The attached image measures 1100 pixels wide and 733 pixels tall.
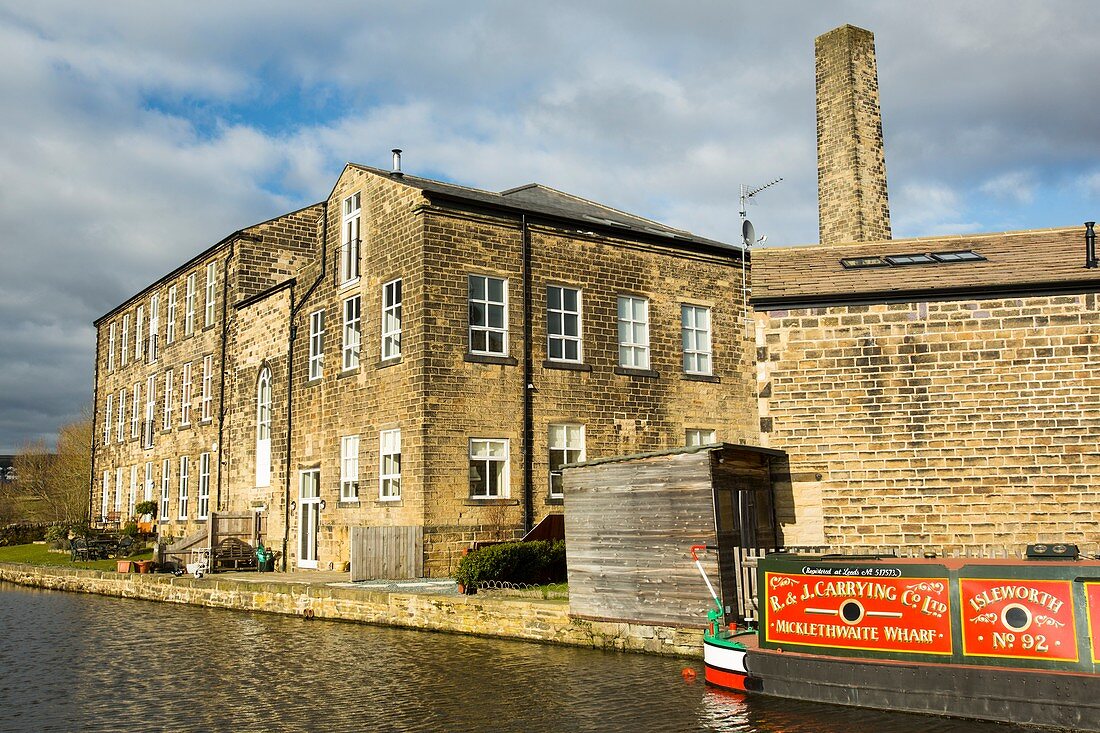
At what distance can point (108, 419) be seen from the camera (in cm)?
4388

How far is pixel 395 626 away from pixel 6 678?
6305 millimetres

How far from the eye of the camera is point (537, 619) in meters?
16.0

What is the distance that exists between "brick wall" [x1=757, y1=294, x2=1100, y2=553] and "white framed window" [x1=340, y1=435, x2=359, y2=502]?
10.9 meters

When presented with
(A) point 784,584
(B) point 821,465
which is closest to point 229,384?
(B) point 821,465

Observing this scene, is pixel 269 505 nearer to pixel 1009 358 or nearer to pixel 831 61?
pixel 1009 358

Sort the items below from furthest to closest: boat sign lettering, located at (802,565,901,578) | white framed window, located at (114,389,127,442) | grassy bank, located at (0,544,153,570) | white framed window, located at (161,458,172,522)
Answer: white framed window, located at (114,389,127,442) < white framed window, located at (161,458,172,522) < grassy bank, located at (0,544,153,570) < boat sign lettering, located at (802,565,901,578)

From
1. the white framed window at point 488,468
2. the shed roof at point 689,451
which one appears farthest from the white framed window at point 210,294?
the shed roof at point 689,451

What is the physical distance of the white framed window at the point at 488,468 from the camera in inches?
860

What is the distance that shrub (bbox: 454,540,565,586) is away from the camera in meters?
18.2

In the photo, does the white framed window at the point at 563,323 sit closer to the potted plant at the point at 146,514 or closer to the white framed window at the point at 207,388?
the white framed window at the point at 207,388

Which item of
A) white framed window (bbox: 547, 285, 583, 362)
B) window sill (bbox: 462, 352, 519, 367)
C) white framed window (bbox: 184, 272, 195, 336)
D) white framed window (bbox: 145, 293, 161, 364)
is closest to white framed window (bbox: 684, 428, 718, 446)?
white framed window (bbox: 547, 285, 583, 362)

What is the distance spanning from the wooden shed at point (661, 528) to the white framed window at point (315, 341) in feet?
38.9

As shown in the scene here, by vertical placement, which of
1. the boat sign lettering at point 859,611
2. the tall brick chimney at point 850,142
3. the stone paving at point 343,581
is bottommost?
the stone paving at point 343,581

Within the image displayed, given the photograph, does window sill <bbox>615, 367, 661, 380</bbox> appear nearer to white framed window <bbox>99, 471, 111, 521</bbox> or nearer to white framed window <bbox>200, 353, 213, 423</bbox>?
white framed window <bbox>200, 353, 213, 423</bbox>
